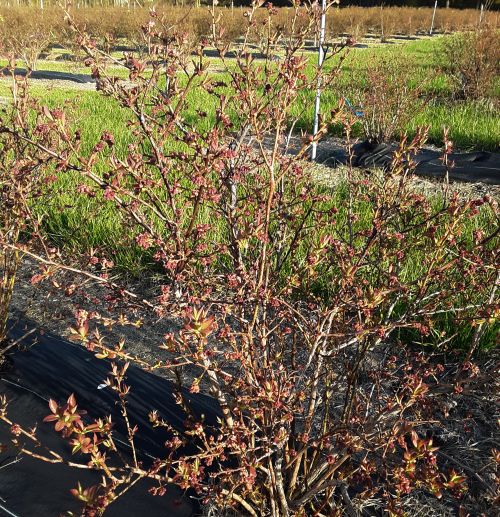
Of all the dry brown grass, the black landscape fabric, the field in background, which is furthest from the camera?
the dry brown grass

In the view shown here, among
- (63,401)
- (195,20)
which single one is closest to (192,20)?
(195,20)

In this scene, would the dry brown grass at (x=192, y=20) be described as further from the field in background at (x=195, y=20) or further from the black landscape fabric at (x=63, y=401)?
the black landscape fabric at (x=63, y=401)

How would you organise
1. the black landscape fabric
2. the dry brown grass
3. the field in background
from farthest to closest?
1. the dry brown grass
2. the field in background
3. the black landscape fabric

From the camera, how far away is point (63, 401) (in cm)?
231

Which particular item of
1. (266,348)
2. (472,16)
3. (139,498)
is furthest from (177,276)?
(472,16)

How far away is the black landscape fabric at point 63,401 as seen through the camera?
1.88 meters

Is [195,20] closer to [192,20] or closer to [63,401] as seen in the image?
[192,20]

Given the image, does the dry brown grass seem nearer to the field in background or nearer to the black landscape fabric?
the field in background

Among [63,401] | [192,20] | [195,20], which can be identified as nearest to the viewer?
[63,401]

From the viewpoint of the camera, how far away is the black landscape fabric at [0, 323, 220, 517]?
1.88 meters

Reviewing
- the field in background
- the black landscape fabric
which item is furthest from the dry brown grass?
the black landscape fabric

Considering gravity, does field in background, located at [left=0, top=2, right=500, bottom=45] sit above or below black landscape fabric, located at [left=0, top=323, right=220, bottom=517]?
above

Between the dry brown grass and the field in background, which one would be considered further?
the dry brown grass

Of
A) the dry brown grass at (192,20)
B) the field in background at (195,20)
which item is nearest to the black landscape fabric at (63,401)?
the field in background at (195,20)
